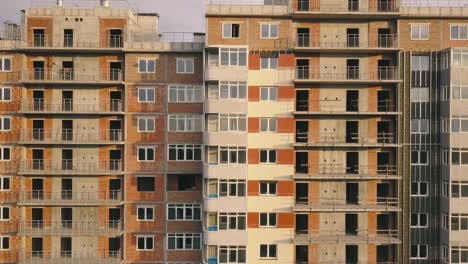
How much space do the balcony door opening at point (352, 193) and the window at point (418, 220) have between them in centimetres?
524

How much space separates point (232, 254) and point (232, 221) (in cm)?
283

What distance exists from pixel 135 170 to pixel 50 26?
1574 centimetres

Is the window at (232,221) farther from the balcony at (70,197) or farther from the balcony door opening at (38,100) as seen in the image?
the balcony door opening at (38,100)

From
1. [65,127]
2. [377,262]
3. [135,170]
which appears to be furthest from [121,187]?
[377,262]

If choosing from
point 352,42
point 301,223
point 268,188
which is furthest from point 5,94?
point 352,42

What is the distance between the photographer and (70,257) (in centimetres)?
4275

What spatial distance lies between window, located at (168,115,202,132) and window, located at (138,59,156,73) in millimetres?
4790

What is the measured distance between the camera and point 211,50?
40594 mm

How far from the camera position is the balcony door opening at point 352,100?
137ft

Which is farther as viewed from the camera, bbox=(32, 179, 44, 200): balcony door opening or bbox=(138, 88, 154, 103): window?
bbox=(138, 88, 154, 103): window

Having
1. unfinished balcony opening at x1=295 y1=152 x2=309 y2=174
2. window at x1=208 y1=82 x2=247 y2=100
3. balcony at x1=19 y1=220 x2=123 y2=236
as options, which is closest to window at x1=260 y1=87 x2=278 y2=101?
window at x1=208 y1=82 x2=247 y2=100

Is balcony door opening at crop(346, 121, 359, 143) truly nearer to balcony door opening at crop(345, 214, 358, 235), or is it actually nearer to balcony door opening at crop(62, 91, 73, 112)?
balcony door opening at crop(345, 214, 358, 235)

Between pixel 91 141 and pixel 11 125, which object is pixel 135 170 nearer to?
pixel 91 141

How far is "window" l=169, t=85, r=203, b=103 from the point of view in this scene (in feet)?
142
